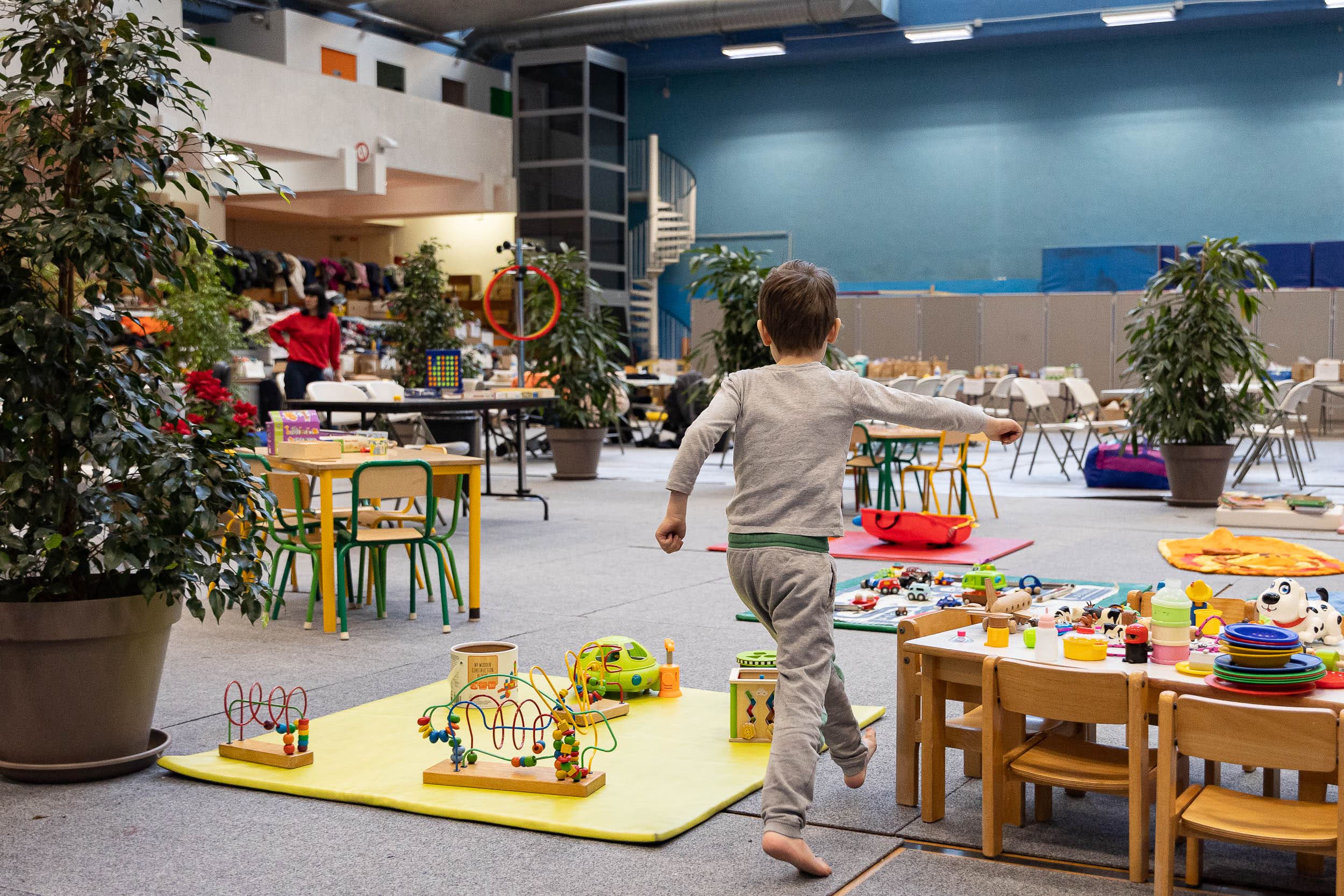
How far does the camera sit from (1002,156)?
20.8 meters

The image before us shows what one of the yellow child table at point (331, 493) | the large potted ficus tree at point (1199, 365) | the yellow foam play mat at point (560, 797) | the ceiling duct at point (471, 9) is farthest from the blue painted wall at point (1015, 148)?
the yellow foam play mat at point (560, 797)

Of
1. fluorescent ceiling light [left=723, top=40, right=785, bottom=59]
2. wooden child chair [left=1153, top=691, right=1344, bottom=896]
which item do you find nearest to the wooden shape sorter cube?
wooden child chair [left=1153, top=691, right=1344, bottom=896]

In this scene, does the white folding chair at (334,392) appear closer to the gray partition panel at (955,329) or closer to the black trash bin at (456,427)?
the black trash bin at (456,427)

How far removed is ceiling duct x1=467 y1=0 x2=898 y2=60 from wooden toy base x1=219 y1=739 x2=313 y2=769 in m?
17.5

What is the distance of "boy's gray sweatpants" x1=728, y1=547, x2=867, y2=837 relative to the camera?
2.68 metres

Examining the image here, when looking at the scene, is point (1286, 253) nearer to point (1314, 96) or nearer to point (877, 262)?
point (1314, 96)

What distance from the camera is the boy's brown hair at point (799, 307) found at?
2832 mm

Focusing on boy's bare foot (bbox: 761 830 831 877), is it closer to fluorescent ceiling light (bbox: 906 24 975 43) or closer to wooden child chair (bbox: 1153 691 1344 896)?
wooden child chair (bbox: 1153 691 1344 896)

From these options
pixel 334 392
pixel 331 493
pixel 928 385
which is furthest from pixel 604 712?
pixel 928 385

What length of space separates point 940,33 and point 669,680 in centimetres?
1778

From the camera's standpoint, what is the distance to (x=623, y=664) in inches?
162

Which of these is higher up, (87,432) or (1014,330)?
(1014,330)

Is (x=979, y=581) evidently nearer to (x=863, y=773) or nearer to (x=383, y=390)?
(x=863, y=773)

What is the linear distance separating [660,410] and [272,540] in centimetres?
923
